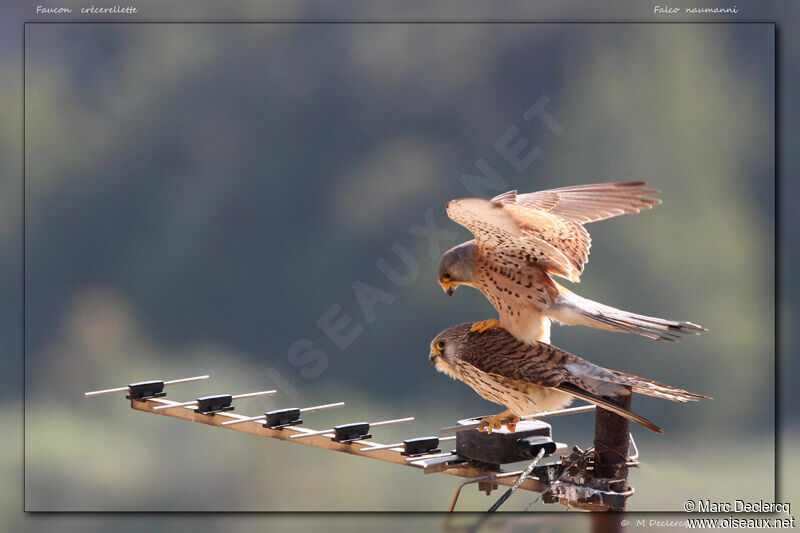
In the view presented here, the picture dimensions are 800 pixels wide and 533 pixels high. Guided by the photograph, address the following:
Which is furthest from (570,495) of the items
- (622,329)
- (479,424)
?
(622,329)

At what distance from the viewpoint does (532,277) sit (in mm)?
3027

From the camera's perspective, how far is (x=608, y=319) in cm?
283

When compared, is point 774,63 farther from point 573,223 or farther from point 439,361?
point 439,361

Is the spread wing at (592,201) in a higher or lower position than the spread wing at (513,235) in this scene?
higher

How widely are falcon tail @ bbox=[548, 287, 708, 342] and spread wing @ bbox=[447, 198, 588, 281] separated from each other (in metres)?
0.12

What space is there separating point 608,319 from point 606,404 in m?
0.30

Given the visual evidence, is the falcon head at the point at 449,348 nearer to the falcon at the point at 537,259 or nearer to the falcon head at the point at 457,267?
the falcon at the point at 537,259

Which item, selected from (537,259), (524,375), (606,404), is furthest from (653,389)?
(537,259)

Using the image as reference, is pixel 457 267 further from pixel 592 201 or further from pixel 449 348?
pixel 592 201

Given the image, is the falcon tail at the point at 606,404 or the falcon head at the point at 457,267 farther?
the falcon head at the point at 457,267

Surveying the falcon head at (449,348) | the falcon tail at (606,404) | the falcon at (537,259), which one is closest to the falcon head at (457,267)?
the falcon at (537,259)

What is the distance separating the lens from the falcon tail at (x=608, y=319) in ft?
8.82

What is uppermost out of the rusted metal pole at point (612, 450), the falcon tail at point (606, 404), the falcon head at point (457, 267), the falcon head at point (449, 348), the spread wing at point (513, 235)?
the spread wing at point (513, 235)

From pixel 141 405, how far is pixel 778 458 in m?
2.77
